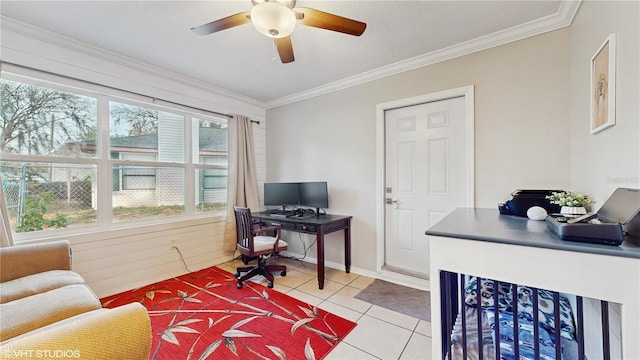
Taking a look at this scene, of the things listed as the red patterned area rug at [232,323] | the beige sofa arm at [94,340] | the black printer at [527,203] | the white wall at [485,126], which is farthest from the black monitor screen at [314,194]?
the beige sofa arm at [94,340]

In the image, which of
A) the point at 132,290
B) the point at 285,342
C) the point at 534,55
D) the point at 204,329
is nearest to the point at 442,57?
the point at 534,55

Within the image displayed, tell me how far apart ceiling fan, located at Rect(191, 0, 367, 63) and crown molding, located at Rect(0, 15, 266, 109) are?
151 cm

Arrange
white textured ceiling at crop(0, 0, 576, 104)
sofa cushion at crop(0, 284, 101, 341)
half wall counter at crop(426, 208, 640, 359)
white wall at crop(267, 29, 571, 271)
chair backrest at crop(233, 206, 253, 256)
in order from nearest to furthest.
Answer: half wall counter at crop(426, 208, 640, 359)
sofa cushion at crop(0, 284, 101, 341)
white textured ceiling at crop(0, 0, 576, 104)
white wall at crop(267, 29, 571, 271)
chair backrest at crop(233, 206, 253, 256)

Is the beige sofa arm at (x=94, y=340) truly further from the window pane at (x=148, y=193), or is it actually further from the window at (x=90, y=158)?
the window pane at (x=148, y=193)

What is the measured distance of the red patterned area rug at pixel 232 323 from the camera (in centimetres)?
A: 169

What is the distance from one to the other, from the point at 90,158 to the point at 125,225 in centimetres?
75

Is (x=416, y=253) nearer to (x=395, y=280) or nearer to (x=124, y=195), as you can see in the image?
(x=395, y=280)

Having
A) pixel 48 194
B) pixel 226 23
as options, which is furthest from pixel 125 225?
pixel 226 23

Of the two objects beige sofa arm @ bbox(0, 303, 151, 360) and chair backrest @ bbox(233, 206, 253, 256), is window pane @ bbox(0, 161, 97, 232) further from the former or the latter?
beige sofa arm @ bbox(0, 303, 151, 360)

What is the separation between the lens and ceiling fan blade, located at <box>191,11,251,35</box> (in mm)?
1516

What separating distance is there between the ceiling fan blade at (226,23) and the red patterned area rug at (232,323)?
2.15 m

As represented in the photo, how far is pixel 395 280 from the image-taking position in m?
2.80

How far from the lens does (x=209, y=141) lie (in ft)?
11.4
